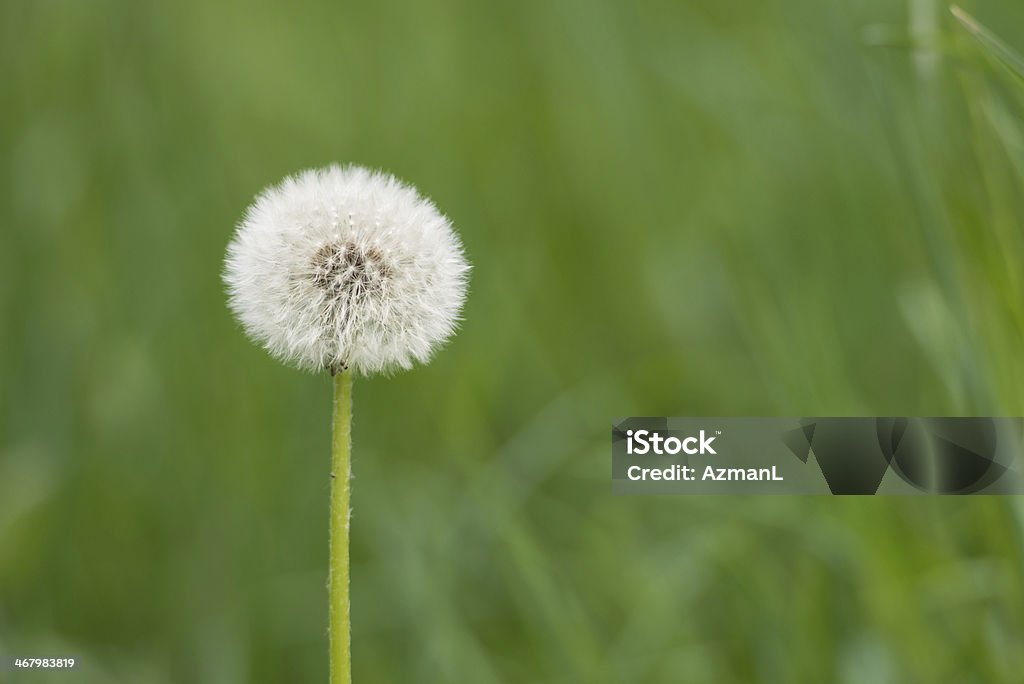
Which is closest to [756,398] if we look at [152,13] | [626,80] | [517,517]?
[517,517]

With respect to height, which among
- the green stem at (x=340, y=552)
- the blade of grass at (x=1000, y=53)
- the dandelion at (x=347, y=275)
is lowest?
the green stem at (x=340, y=552)

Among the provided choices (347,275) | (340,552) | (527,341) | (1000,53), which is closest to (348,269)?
(347,275)

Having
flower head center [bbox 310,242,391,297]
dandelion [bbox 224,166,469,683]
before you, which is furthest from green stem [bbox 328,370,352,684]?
flower head center [bbox 310,242,391,297]

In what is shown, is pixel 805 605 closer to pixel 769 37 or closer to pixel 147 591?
pixel 147 591

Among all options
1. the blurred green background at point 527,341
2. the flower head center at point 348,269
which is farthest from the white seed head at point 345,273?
the blurred green background at point 527,341

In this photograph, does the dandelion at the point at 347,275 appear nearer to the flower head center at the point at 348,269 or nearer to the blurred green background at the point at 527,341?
the flower head center at the point at 348,269

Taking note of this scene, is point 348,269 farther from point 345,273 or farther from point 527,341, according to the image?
point 527,341

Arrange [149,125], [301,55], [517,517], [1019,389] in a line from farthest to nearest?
1. [301,55]
2. [149,125]
3. [517,517]
4. [1019,389]
